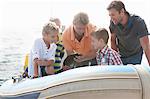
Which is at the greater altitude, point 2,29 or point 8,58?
point 2,29

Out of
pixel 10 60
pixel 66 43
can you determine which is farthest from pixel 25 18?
pixel 66 43

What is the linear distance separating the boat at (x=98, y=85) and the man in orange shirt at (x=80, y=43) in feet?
4.26

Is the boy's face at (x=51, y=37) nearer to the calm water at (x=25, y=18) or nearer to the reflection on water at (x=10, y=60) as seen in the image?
the reflection on water at (x=10, y=60)

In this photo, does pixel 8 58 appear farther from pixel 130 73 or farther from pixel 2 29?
pixel 2 29

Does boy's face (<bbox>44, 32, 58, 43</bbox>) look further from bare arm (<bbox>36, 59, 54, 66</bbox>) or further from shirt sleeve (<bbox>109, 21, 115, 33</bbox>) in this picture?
shirt sleeve (<bbox>109, 21, 115, 33</bbox>)

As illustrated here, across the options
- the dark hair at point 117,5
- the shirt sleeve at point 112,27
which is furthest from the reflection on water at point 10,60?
the dark hair at point 117,5

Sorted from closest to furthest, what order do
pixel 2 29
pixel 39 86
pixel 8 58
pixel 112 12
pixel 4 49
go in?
pixel 39 86, pixel 112 12, pixel 8 58, pixel 4 49, pixel 2 29

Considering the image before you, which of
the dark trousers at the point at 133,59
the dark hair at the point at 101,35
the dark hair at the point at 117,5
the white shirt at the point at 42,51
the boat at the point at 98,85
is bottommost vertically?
the boat at the point at 98,85

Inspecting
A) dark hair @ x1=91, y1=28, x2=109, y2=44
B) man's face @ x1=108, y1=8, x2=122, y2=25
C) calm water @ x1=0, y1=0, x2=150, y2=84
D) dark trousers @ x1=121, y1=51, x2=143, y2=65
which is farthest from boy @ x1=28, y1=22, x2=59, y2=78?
calm water @ x1=0, y1=0, x2=150, y2=84

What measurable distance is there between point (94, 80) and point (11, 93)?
2.05 ft

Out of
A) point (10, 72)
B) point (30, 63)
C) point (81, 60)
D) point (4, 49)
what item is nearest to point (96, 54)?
point (81, 60)

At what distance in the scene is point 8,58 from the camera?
952 centimetres

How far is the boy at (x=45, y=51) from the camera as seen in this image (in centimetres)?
373

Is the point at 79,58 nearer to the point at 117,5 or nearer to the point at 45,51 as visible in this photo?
the point at 45,51
